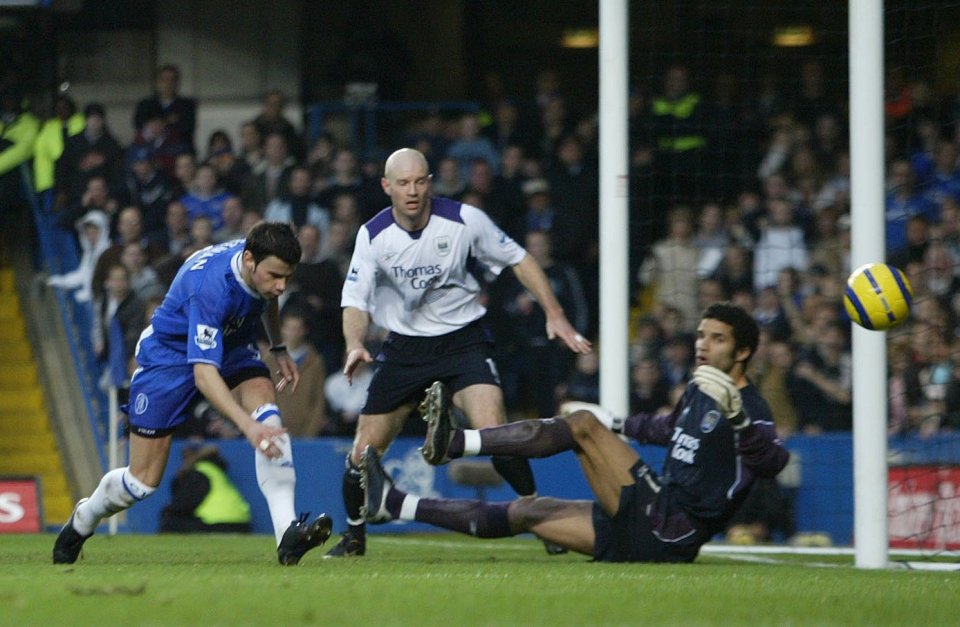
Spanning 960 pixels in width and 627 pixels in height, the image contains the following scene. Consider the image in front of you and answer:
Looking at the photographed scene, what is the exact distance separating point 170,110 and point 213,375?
9.21 metres

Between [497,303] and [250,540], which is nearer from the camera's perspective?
[250,540]

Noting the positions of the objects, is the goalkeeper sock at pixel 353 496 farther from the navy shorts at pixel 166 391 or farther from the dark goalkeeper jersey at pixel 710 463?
the dark goalkeeper jersey at pixel 710 463

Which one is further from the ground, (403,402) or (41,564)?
(403,402)

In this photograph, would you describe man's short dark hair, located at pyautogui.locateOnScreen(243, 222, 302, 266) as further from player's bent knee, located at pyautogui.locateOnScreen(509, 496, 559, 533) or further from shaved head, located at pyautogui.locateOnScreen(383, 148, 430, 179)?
player's bent knee, located at pyautogui.locateOnScreen(509, 496, 559, 533)

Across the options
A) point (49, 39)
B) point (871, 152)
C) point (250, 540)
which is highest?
point (49, 39)

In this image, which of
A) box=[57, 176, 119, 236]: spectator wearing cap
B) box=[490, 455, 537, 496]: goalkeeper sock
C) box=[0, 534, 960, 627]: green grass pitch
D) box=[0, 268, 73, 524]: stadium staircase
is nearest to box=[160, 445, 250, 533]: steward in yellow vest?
box=[0, 268, 73, 524]: stadium staircase

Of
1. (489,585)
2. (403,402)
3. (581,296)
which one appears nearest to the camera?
(489,585)

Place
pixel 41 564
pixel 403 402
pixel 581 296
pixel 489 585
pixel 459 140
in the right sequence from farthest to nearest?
pixel 459 140
pixel 581 296
pixel 403 402
pixel 41 564
pixel 489 585

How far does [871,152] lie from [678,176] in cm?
445

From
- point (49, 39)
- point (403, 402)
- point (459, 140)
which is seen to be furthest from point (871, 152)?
point (49, 39)

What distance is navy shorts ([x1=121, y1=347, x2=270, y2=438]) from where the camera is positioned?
297 inches

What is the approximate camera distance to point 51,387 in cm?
1594

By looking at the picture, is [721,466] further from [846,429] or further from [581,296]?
[581,296]

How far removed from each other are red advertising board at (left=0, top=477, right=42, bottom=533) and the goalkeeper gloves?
6072mm
